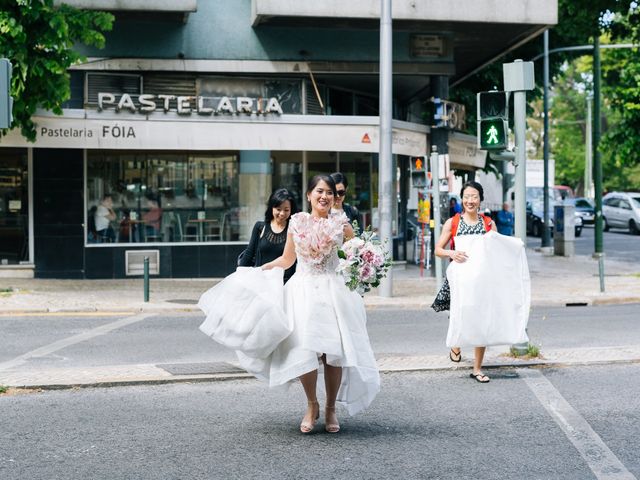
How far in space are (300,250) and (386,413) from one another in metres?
1.64

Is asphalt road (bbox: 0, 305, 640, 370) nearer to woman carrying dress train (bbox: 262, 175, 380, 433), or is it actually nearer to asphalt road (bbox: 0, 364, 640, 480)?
asphalt road (bbox: 0, 364, 640, 480)

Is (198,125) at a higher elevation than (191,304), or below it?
higher

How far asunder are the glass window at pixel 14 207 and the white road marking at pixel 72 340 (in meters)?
6.44

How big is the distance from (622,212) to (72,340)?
1445 inches

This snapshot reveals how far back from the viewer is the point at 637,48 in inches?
987

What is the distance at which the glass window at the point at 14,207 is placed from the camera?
21047 mm

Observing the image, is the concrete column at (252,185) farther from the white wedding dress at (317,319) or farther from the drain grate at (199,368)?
the white wedding dress at (317,319)

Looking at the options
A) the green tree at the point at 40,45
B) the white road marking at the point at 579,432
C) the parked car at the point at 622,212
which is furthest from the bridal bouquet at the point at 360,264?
the parked car at the point at 622,212

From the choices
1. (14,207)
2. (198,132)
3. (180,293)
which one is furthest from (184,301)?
(14,207)

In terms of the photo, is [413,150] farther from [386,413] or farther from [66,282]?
[386,413]

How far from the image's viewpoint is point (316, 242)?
22.2 feet

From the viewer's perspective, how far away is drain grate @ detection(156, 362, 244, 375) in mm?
9328

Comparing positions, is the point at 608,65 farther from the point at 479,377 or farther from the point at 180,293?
the point at 479,377

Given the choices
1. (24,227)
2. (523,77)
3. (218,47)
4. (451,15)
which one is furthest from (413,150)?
(523,77)
